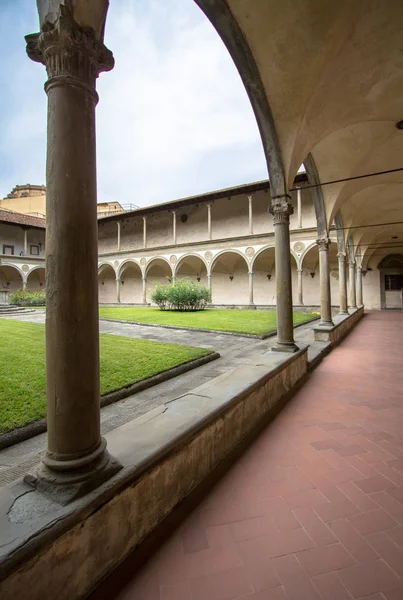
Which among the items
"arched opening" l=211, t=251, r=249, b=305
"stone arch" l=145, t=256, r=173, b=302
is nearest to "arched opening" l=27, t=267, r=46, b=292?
"stone arch" l=145, t=256, r=173, b=302

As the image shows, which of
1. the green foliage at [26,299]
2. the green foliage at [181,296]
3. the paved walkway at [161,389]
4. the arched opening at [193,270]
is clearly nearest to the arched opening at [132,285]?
the arched opening at [193,270]

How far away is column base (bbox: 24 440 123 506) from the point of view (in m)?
1.52

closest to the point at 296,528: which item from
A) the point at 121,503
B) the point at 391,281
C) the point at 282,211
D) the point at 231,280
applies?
the point at 121,503

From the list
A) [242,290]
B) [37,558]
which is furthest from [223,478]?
[242,290]

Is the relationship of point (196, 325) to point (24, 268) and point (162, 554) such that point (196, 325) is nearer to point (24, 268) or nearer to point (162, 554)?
point (162, 554)

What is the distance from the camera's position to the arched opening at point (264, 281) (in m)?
23.6

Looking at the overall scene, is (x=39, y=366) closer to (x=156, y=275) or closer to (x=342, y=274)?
(x=342, y=274)

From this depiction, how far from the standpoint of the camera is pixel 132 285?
30.0 meters

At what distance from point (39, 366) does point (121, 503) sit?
4.03 m

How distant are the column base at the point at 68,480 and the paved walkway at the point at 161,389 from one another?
3.22ft

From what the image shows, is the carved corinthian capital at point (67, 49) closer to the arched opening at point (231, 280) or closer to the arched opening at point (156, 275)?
the arched opening at point (231, 280)

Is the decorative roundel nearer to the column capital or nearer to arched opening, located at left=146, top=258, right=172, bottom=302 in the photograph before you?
the column capital

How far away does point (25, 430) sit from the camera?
10.1ft

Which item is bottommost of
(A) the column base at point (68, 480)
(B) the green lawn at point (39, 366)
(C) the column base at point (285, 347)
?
(B) the green lawn at point (39, 366)
